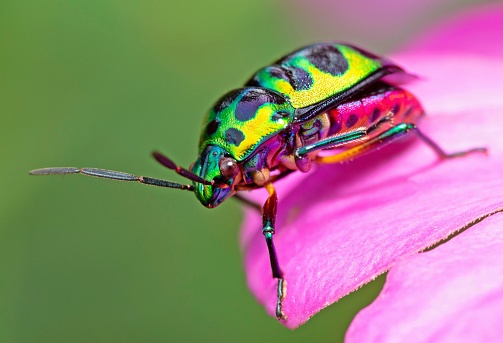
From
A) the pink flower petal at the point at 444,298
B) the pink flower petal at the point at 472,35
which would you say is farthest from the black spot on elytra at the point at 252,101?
the pink flower petal at the point at 472,35

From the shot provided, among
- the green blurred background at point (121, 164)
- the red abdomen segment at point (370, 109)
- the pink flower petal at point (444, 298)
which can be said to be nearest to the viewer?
the pink flower petal at point (444, 298)

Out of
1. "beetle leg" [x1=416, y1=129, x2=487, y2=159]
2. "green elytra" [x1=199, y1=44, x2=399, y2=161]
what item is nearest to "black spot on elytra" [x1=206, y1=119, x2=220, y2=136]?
"green elytra" [x1=199, y1=44, x2=399, y2=161]

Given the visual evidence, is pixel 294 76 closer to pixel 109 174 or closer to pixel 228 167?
pixel 228 167

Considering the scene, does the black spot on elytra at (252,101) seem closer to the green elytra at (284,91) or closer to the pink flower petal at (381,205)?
the green elytra at (284,91)

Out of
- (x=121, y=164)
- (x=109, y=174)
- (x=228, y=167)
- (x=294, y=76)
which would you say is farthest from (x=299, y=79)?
(x=121, y=164)

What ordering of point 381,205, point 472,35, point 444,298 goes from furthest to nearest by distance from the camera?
point 472,35
point 381,205
point 444,298

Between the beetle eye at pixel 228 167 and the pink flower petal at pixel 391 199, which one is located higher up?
the beetle eye at pixel 228 167

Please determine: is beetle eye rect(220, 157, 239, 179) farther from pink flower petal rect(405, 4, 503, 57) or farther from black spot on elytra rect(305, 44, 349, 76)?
pink flower petal rect(405, 4, 503, 57)

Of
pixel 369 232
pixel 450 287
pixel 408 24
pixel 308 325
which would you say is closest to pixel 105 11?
pixel 408 24
